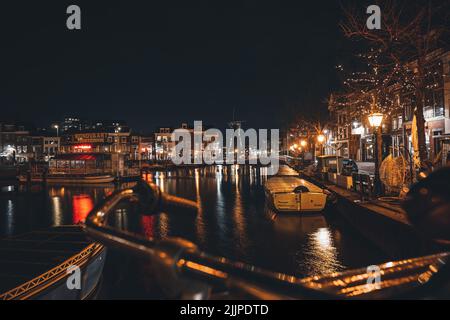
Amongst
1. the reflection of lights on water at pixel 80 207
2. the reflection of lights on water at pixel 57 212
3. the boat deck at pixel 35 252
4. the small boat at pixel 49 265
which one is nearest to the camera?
the small boat at pixel 49 265

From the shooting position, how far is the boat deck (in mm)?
7758

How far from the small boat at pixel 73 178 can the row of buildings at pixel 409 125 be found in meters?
25.3

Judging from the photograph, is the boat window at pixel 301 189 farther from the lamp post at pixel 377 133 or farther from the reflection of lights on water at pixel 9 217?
the reflection of lights on water at pixel 9 217

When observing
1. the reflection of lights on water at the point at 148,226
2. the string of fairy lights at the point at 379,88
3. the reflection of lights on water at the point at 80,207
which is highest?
the string of fairy lights at the point at 379,88

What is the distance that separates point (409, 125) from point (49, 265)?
36497 mm

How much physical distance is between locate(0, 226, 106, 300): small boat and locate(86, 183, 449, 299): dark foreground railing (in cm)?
308

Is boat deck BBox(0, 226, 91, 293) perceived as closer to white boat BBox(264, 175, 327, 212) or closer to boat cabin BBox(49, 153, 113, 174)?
white boat BBox(264, 175, 327, 212)

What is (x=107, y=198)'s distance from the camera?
7.40 ft

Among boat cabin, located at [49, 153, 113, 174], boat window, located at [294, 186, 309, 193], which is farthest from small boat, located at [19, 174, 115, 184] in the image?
boat window, located at [294, 186, 309, 193]

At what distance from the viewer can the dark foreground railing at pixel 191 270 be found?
1.69 metres

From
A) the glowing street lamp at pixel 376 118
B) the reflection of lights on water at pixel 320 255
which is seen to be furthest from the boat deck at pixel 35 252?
the glowing street lamp at pixel 376 118

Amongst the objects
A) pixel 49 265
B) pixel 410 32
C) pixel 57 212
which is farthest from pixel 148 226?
pixel 410 32

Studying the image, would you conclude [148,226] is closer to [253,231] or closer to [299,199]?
[253,231]

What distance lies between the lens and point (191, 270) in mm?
1753
